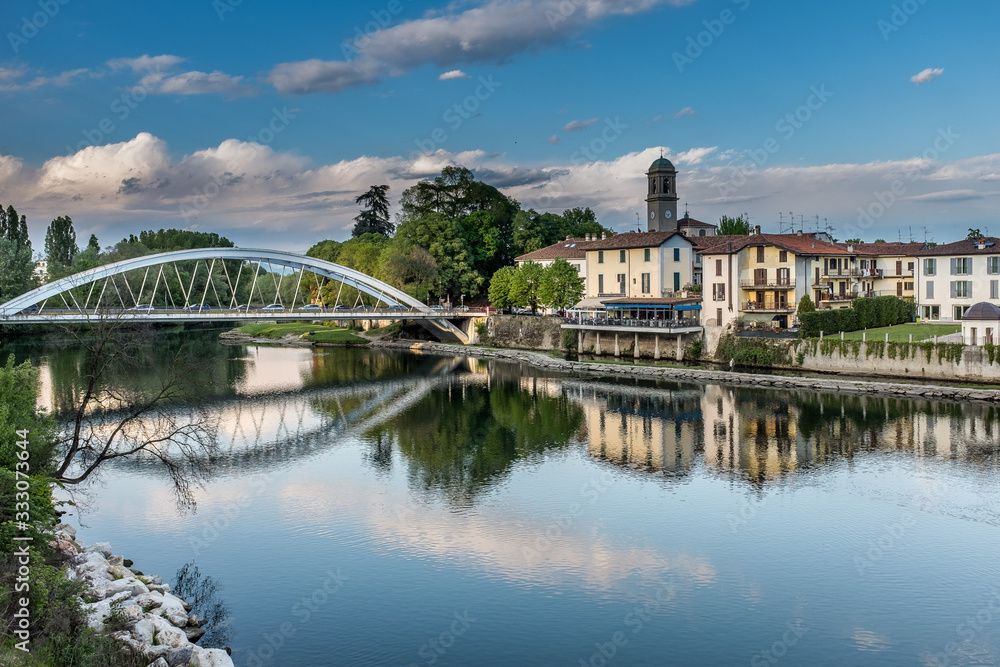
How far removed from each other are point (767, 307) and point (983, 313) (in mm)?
14392

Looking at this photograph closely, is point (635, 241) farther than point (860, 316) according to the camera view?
Yes

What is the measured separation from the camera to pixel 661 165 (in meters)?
73.1

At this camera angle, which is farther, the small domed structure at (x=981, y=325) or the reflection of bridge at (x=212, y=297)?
the reflection of bridge at (x=212, y=297)

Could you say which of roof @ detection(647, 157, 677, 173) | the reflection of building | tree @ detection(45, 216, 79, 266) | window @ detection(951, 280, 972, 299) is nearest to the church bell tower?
roof @ detection(647, 157, 677, 173)

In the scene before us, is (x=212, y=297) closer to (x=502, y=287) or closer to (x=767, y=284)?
(x=502, y=287)

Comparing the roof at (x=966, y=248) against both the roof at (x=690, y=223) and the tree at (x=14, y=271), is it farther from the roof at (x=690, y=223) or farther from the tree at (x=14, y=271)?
the tree at (x=14, y=271)

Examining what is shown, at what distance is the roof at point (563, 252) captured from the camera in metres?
73.6

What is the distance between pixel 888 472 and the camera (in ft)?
93.5

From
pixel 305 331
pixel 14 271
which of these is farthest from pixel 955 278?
pixel 14 271

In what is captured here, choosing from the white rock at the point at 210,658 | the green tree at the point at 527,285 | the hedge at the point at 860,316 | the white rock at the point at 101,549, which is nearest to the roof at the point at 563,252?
the green tree at the point at 527,285

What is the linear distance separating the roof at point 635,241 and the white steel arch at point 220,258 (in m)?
16.8

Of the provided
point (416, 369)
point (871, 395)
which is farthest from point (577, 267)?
point (871, 395)

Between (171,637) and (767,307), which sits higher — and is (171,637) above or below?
below

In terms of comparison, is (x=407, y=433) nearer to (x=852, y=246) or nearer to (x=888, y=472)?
(x=888, y=472)
